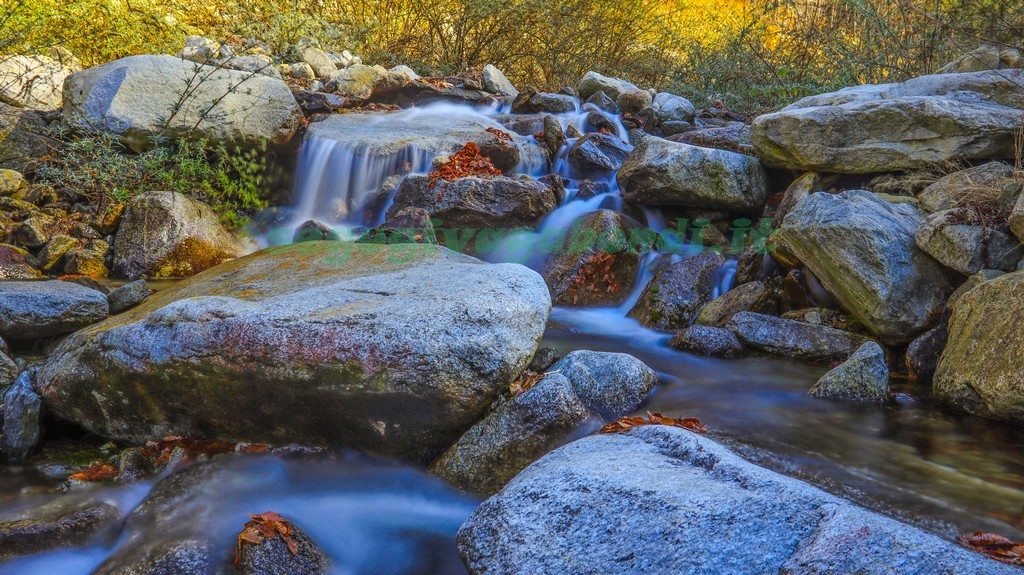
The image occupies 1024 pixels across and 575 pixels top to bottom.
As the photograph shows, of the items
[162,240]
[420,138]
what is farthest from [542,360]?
[420,138]

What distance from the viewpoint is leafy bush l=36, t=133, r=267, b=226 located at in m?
7.11

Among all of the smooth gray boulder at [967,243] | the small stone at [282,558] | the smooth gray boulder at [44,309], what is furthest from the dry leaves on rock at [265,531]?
the smooth gray boulder at [967,243]

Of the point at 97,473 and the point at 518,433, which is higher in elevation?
the point at 518,433

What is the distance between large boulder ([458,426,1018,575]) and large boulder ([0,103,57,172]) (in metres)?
8.45

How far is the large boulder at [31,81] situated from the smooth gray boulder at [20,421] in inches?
243

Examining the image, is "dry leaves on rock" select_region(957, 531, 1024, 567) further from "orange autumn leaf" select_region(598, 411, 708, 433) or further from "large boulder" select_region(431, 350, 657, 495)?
"large boulder" select_region(431, 350, 657, 495)

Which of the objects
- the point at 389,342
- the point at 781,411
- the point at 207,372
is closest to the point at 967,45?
the point at 781,411

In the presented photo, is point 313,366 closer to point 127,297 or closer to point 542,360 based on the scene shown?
point 542,360

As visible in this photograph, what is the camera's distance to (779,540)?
1871 mm

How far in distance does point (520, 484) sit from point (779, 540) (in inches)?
40.0

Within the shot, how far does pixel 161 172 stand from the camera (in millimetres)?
7383

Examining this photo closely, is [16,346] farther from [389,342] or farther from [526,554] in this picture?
[526,554]

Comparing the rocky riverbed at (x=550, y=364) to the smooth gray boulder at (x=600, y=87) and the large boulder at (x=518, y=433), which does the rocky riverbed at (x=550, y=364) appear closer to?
the large boulder at (x=518, y=433)

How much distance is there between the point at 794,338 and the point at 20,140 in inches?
379
